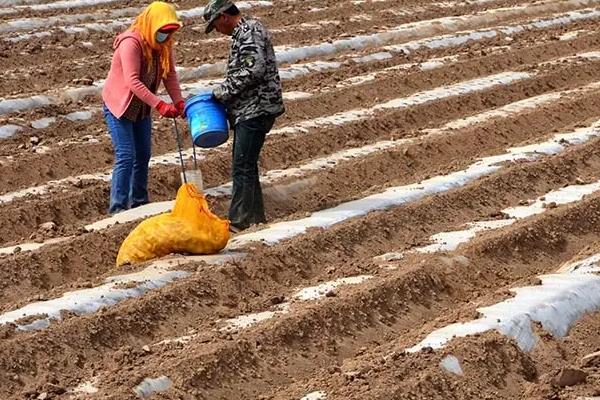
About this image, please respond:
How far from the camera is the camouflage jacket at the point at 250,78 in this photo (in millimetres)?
7875

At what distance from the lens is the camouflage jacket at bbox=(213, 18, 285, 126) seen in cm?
788

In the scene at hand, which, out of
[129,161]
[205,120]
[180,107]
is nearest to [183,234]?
[205,120]

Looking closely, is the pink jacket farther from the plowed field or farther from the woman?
the plowed field

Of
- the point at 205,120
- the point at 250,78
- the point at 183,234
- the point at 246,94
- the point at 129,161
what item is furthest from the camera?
the point at 129,161

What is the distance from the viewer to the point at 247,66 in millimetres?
7883

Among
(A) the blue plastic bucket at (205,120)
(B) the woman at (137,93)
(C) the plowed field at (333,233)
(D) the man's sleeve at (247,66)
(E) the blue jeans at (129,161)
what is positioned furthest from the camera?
(E) the blue jeans at (129,161)

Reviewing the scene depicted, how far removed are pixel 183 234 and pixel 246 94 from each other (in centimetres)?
107

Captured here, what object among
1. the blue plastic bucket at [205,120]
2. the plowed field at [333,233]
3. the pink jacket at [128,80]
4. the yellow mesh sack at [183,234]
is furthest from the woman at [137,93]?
the yellow mesh sack at [183,234]

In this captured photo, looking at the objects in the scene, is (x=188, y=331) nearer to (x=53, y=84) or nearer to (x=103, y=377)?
(x=103, y=377)

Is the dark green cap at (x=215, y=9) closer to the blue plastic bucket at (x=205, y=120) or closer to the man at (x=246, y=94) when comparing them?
the man at (x=246, y=94)

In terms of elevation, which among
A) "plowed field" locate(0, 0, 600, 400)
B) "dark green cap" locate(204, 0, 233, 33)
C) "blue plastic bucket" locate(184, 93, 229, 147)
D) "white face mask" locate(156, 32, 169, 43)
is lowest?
"plowed field" locate(0, 0, 600, 400)

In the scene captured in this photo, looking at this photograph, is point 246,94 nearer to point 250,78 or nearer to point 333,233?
point 250,78

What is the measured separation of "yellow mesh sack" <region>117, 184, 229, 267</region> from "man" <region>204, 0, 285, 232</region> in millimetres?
772

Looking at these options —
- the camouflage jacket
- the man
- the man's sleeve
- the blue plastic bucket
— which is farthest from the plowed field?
the man's sleeve
